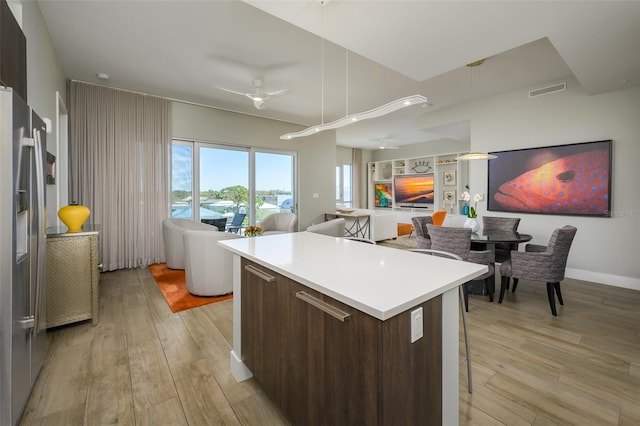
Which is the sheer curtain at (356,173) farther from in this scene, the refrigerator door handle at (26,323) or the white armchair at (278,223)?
the refrigerator door handle at (26,323)

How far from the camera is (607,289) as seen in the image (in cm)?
366

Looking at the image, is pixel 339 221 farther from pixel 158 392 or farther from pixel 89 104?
pixel 89 104

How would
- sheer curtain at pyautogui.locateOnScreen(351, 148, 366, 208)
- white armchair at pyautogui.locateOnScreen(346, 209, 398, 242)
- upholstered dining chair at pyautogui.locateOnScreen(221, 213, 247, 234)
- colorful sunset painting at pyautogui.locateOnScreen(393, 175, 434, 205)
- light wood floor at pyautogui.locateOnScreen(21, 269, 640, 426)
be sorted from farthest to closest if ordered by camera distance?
1. sheer curtain at pyautogui.locateOnScreen(351, 148, 366, 208)
2. colorful sunset painting at pyautogui.locateOnScreen(393, 175, 434, 205)
3. white armchair at pyautogui.locateOnScreen(346, 209, 398, 242)
4. upholstered dining chair at pyautogui.locateOnScreen(221, 213, 247, 234)
5. light wood floor at pyautogui.locateOnScreen(21, 269, 640, 426)

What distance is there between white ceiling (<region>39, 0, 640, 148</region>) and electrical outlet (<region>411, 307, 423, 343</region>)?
2080 millimetres

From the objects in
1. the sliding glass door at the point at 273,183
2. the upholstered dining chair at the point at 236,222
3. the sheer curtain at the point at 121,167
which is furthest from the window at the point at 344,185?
the sheer curtain at the point at 121,167

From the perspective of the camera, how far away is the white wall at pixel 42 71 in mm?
2314

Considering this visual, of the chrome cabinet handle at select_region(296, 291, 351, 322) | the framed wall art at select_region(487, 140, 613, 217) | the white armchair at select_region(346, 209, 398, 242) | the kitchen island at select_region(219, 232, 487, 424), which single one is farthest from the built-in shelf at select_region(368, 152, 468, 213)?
the chrome cabinet handle at select_region(296, 291, 351, 322)

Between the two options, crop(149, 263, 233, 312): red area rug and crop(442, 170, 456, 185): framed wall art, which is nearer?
crop(149, 263, 233, 312): red area rug

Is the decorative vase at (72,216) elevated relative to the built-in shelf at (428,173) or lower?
lower

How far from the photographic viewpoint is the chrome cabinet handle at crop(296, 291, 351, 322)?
1076mm

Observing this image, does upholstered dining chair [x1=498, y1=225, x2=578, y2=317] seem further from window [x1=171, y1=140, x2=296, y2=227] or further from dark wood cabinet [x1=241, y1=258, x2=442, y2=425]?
window [x1=171, y1=140, x2=296, y2=227]

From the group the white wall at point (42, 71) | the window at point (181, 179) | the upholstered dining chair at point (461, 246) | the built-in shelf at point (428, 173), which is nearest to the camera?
the white wall at point (42, 71)

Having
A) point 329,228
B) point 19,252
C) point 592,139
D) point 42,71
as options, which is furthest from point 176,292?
point 592,139

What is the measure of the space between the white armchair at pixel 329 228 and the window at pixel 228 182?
249cm
